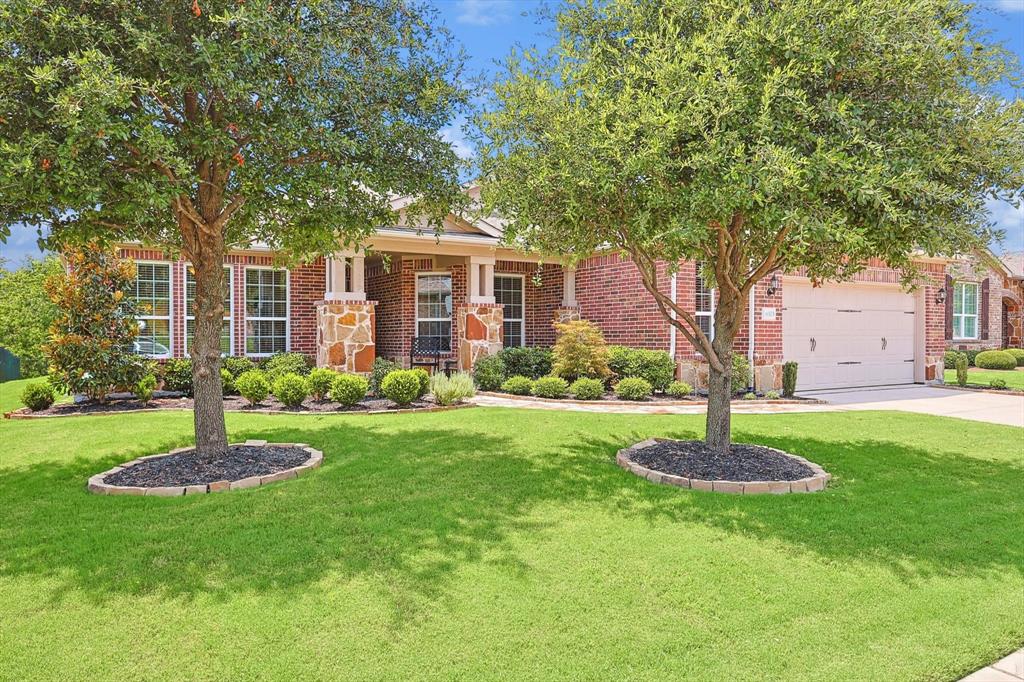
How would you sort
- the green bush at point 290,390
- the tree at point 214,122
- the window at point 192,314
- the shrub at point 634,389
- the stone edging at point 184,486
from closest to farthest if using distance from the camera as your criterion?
the tree at point 214,122 < the stone edging at point 184,486 < the green bush at point 290,390 < the shrub at point 634,389 < the window at point 192,314

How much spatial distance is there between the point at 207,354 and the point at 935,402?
13.1 meters

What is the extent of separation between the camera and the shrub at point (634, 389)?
1174cm

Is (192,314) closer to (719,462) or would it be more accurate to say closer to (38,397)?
(38,397)

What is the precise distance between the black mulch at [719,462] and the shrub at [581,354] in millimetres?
5398

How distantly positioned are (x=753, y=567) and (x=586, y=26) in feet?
16.8

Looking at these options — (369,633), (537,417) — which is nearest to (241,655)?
(369,633)

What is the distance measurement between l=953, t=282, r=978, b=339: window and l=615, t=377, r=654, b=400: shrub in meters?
15.7

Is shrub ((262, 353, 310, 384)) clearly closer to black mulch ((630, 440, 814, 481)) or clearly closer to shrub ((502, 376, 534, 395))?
shrub ((502, 376, 534, 395))

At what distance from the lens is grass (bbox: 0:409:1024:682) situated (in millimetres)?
3029

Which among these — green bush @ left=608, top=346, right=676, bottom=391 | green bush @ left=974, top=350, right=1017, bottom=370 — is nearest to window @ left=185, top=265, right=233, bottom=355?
green bush @ left=608, top=346, right=676, bottom=391

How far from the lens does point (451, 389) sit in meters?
10.4

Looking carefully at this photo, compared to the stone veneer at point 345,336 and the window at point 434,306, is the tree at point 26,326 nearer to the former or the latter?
the window at point 434,306

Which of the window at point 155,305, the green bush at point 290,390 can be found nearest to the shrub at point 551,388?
the green bush at point 290,390

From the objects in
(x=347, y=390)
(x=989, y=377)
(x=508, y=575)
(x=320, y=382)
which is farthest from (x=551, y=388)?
(x=989, y=377)
